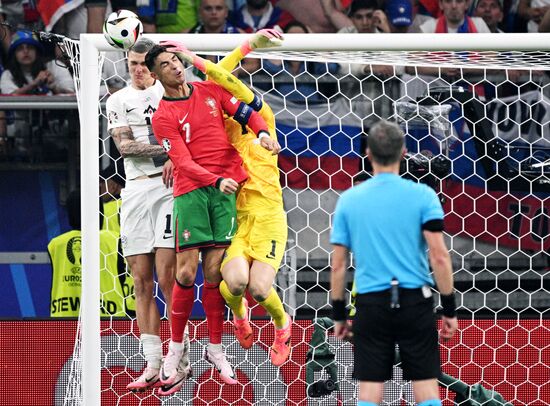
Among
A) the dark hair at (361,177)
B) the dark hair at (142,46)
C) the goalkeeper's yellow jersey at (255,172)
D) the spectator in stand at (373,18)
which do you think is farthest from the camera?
the spectator in stand at (373,18)

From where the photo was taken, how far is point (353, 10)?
Answer: 31.2ft

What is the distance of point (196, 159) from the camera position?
660cm

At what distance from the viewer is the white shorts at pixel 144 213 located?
6.96 m

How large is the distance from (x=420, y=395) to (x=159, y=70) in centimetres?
226

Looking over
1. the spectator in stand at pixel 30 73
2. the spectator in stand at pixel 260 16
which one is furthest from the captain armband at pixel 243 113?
the spectator in stand at pixel 260 16

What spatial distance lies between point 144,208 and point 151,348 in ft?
2.61

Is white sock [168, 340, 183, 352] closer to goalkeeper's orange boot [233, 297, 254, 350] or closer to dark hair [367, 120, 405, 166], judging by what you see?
goalkeeper's orange boot [233, 297, 254, 350]

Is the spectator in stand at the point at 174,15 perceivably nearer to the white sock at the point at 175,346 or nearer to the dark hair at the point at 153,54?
the dark hair at the point at 153,54

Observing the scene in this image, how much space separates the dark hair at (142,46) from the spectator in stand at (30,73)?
2.43m

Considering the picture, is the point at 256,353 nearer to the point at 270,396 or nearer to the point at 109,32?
the point at 270,396

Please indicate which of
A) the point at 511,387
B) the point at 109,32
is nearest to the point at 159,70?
the point at 109,32

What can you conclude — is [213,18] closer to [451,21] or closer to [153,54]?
[451,21]

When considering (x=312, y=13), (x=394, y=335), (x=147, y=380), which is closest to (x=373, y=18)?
(x=312, y=13)

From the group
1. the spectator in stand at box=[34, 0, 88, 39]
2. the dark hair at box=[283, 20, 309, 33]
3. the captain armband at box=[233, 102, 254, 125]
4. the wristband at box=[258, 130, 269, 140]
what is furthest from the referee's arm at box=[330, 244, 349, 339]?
the spectator in stand at box=[34, 0, 88, 39]
